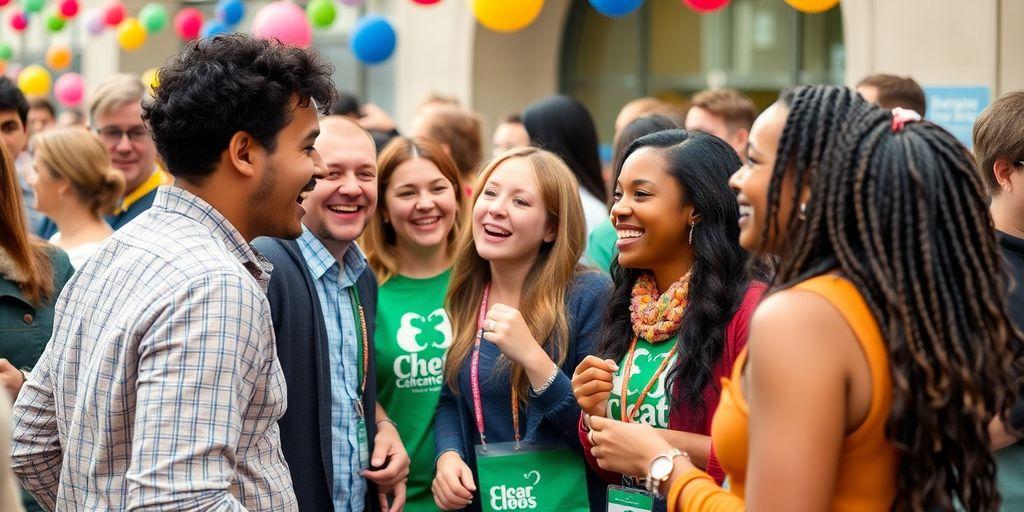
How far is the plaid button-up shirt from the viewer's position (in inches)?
77.4

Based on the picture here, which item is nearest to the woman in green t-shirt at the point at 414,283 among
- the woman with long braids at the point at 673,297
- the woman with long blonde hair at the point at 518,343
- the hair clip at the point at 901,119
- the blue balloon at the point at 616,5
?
the woman with long blonde hair at the point at 518,343

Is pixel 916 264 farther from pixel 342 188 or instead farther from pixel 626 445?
pixel 342 188

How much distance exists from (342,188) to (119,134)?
2461mm

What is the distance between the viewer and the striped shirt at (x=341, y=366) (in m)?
3.20

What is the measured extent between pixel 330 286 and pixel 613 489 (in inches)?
41.0

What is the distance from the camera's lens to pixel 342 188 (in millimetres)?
3449

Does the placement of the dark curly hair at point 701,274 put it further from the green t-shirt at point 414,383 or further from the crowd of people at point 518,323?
the green t-shirt at point 414,383

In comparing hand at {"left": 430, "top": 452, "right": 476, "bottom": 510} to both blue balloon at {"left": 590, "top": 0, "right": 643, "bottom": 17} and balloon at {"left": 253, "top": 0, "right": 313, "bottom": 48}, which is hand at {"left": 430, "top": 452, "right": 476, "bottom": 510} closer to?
blue balloon at {"left": 590, "top": 0, "right": 643, "bottom": 17}

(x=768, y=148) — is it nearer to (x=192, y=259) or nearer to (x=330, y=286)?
(x=192, y=259)

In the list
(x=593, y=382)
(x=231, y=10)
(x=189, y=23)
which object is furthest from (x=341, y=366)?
(x=189, y=23)

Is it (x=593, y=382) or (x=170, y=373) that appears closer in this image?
(x=170, y=373)

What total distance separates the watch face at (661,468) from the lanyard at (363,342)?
1.18 meters

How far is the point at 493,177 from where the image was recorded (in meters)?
3.67

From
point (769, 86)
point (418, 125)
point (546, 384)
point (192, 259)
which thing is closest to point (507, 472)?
point (546, 384)
